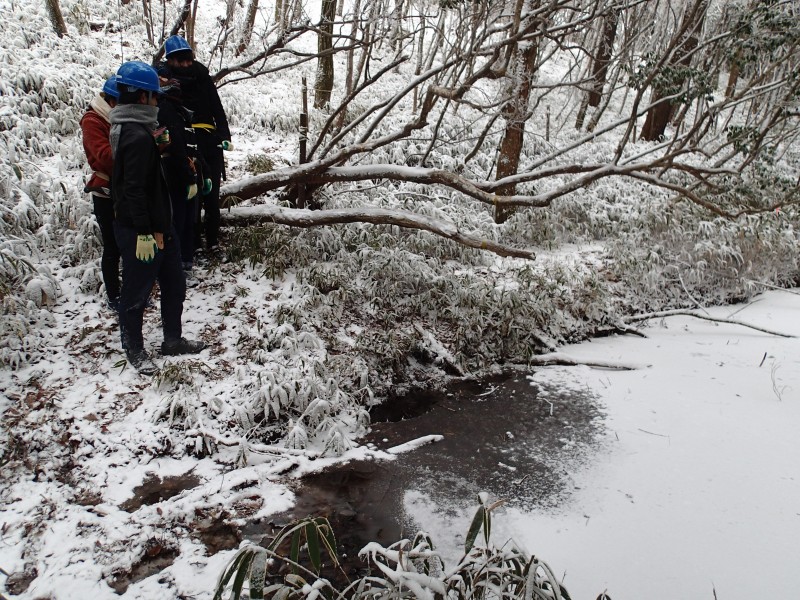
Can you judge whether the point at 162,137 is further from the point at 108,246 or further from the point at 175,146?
the point at 108,246

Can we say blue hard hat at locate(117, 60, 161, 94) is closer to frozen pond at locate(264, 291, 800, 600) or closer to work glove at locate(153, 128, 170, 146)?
work glove at locate(153, 128, 170, 146)

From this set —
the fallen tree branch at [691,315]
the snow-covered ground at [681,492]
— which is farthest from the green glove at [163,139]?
the fallen tree branch at [691,315]

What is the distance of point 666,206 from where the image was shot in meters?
8.18

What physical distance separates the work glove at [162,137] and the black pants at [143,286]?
0.71 meters

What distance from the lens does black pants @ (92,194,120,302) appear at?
4078mm

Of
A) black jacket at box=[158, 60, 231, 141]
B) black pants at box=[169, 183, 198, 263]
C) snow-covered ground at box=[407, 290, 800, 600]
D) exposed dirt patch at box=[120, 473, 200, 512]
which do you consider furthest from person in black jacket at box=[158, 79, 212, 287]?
snow-covered ground at box=[407, 290, 800, 600]

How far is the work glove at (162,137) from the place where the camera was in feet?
12.5

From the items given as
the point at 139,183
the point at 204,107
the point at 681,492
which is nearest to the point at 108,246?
the point at 139,183

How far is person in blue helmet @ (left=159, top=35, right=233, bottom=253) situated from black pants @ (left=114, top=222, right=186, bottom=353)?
1.32 meters

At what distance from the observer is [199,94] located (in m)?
4.77

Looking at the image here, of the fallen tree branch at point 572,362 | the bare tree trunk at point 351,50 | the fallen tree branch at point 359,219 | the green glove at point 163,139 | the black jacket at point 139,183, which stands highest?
the bare tree trunk at point 351,50

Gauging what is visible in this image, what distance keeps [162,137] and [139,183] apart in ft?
1.95

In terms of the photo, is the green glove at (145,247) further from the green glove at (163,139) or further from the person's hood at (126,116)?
the green glove at (163,139)

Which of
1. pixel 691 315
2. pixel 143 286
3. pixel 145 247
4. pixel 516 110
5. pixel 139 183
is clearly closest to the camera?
pixel 139 183
